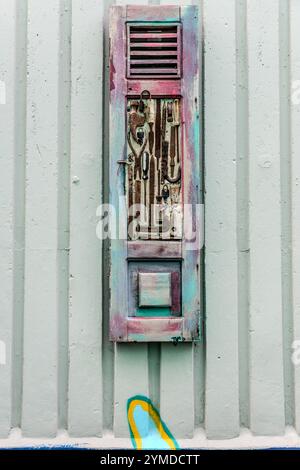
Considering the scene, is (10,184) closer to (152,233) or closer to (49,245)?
(49,245)

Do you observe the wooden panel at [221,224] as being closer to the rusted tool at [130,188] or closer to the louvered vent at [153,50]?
the louvered vent at [153,50]

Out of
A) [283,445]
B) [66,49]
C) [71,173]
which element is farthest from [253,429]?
[66,49]

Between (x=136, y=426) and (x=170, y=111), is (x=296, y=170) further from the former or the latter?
(x=136, y=426)

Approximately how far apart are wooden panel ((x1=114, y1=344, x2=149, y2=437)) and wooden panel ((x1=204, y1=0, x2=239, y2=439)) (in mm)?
332

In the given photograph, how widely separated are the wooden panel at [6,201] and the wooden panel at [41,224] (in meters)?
0.08

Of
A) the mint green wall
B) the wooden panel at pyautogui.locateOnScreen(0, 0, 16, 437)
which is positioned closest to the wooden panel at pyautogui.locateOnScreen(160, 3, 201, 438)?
the mint green wall

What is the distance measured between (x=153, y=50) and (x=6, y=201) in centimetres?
108

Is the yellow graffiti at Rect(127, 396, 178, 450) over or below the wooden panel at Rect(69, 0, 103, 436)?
below

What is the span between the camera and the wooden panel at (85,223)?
123 inches

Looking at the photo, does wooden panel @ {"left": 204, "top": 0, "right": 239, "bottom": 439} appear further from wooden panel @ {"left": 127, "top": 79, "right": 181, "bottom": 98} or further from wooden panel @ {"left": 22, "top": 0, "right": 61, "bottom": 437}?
wooden panel @ {"left": 22, "top": 0, "right": 61, "bottom": 437}

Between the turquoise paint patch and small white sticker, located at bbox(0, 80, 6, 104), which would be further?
small white sticker, located at bbox(0, 80, 6, 104)

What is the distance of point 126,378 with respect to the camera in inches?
123

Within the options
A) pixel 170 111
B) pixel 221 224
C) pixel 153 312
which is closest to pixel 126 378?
pixel 153 312

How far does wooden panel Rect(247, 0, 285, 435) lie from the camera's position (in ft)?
10.3
